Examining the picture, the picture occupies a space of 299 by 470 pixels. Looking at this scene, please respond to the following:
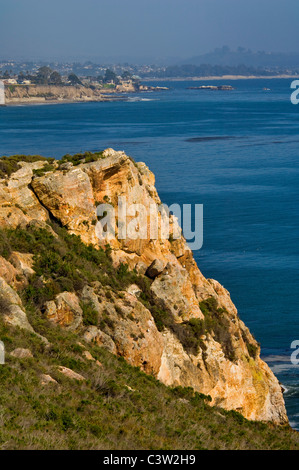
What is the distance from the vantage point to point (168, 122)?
112500 mm

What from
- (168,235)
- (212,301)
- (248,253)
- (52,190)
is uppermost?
(52,190)

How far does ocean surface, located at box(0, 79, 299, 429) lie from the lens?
108 ft

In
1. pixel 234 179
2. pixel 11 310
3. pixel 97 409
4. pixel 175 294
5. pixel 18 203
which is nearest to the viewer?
pixel 97 409

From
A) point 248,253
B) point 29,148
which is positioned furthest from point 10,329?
point 29,148

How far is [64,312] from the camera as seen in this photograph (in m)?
16.4

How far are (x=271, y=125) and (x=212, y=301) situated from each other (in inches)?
3548

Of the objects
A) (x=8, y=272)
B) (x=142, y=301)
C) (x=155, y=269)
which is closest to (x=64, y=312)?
(x=8, y=272)

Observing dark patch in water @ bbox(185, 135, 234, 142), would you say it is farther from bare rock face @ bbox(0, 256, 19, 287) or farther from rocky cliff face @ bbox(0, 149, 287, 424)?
bare rock face @ bbox(0, 256, 19, 287)

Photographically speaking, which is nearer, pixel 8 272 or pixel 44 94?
pixel 8 272

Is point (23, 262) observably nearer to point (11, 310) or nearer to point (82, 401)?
point (11, 310)

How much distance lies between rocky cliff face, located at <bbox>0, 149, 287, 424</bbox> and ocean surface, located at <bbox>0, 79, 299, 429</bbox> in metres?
5.15

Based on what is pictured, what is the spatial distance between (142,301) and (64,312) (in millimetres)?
3553

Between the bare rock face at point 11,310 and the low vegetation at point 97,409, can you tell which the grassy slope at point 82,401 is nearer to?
the low vegetation at point 97,409
